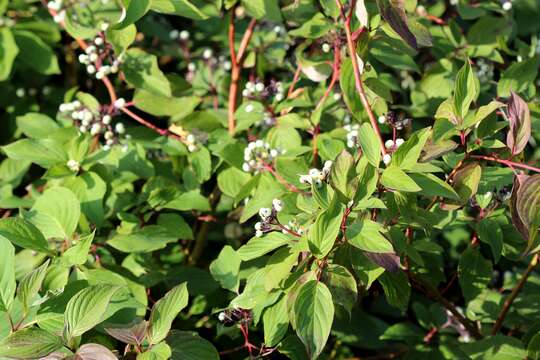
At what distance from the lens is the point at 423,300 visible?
273cm

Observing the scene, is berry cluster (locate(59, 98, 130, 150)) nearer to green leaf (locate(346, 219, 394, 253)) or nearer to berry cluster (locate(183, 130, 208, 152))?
berry cluster (locate(183, 130, 208, 152))

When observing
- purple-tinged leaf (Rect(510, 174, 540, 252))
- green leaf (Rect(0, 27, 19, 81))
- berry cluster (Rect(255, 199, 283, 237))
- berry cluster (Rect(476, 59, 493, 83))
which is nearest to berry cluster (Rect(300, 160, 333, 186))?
berry cluster (Rect(255, 199, 283, 237))

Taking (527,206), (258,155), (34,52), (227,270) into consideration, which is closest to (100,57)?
(34,52)

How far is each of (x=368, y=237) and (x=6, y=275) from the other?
77cm

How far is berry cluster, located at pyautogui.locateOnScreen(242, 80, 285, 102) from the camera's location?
2.23 metres

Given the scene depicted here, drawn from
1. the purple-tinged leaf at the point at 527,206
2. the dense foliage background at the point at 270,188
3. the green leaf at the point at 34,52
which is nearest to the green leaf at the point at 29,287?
the dense foliage background at the point at 270,188

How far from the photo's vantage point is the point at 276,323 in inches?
66.6

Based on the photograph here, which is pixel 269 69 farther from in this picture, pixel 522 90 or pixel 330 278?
pixel 330 278

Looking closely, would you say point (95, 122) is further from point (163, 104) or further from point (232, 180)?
point (232, 180)

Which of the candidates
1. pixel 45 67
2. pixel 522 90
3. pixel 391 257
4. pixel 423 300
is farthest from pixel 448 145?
pixel 45 67

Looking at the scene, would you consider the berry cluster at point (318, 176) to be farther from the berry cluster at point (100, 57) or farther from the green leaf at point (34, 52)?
the green leaf at point (34, 52)

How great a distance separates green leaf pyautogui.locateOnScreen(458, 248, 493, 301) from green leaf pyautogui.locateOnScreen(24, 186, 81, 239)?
3.50ft

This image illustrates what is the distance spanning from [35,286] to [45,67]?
134cm

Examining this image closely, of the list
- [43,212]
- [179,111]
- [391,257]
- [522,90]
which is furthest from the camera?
[179,111]
